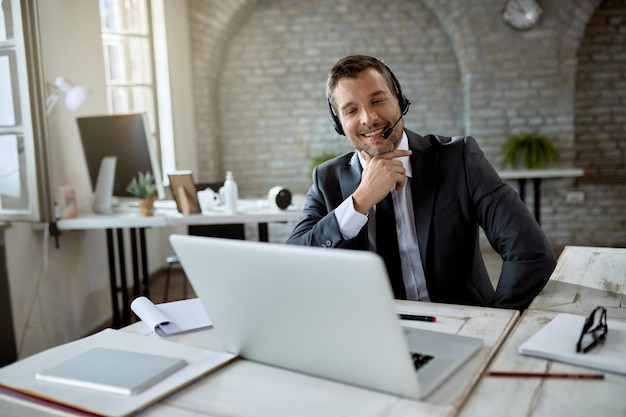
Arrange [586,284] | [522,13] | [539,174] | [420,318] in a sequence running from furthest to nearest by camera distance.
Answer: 1. [522,13]
2. [539,174]
3. [586,284]
4. [420,318]

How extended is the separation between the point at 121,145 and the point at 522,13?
12.5 ft

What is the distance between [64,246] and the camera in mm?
3539

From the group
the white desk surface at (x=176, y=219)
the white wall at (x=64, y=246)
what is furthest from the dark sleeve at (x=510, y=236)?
the white wall at (x=64, y=246)

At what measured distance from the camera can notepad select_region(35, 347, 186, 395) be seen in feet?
3.22

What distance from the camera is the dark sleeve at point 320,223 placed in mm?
1679

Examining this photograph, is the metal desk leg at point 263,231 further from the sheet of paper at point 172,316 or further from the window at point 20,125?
Answer: the sheet of paper at point 172,316

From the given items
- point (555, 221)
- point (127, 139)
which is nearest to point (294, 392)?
point (127, 139)

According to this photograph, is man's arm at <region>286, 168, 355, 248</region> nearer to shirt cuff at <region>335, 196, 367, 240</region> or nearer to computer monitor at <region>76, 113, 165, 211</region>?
shirt cuff at <region>335, 196, 367, 240</region>

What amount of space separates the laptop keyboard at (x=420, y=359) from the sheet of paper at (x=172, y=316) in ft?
1.51

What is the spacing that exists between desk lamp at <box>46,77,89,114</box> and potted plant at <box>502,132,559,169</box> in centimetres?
373

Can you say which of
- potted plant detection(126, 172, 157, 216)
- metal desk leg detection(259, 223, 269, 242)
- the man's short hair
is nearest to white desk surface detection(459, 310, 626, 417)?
the man's short hair

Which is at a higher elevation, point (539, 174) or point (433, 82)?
point (433, 82)

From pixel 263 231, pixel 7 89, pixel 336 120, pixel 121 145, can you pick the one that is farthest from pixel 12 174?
pixel 336 120

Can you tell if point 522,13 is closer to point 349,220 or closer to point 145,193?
point 145,193
